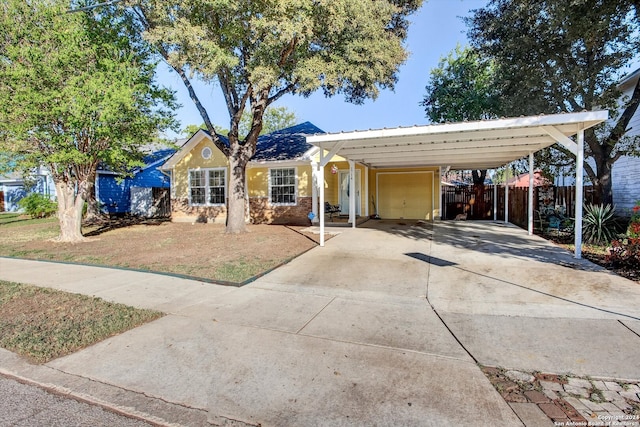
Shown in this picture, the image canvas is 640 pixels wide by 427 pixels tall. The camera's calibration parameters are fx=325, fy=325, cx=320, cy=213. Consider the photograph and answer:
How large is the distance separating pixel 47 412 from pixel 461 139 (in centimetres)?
947

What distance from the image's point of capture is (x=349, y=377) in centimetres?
296

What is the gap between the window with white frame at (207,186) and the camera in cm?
1605

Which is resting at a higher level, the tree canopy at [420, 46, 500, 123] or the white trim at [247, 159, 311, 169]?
the tree canopy at [420, 46, 500, 123]

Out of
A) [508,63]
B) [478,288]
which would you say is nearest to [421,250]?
[478,288]

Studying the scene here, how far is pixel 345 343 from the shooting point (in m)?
3.62

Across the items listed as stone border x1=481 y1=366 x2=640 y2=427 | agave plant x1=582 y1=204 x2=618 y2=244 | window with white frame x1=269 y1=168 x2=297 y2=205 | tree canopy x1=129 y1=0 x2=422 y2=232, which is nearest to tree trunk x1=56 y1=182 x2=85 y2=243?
tree canopy x1=129 y1=0 x2=422 y2=232

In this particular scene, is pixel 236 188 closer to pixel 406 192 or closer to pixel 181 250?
pixel 181 250

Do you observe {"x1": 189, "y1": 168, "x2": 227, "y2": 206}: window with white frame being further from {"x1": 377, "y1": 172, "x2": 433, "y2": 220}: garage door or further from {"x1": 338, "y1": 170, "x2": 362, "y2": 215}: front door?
{"x1": 377, "y1": 172, "x2": 433, "y2": 220}: garage door

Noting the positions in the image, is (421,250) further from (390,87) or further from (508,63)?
(508,63)

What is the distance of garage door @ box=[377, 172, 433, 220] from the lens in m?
16.7

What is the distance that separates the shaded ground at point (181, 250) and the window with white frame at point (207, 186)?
4203 mm

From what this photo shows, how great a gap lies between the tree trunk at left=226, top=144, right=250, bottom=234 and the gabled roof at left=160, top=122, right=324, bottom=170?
308cm

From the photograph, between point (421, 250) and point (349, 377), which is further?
point (421, 250)

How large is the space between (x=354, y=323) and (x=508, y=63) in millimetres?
12476
